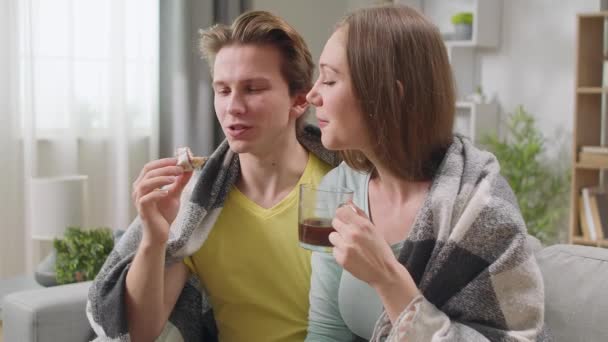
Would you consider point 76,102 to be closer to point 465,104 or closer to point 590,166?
point 465,104

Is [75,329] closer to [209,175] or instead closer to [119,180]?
[209,175]

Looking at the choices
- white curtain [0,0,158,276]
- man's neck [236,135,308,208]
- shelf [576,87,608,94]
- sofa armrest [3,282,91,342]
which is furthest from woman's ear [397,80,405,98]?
shelf [576,87,608,94]

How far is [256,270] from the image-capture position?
5.94 ft

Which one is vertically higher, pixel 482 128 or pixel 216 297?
pixel 482 128

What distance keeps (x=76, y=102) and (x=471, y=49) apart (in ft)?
8.30

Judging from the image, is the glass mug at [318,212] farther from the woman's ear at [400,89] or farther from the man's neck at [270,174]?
the man's neck at [270,174]

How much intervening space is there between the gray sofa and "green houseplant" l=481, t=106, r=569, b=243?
9.35ft

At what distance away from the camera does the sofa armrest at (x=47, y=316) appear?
6.12ft

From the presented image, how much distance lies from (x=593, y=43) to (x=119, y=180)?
2.66 m

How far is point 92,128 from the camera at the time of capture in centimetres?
391

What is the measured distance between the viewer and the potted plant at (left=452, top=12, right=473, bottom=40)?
468 centimetres

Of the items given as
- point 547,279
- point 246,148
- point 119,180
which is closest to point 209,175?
point 246,148

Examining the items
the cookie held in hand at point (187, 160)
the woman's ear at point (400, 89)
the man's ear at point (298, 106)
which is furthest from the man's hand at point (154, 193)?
the woman's ear at point (400, 89)

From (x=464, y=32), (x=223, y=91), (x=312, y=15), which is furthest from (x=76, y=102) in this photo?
(x=464, y=32)
